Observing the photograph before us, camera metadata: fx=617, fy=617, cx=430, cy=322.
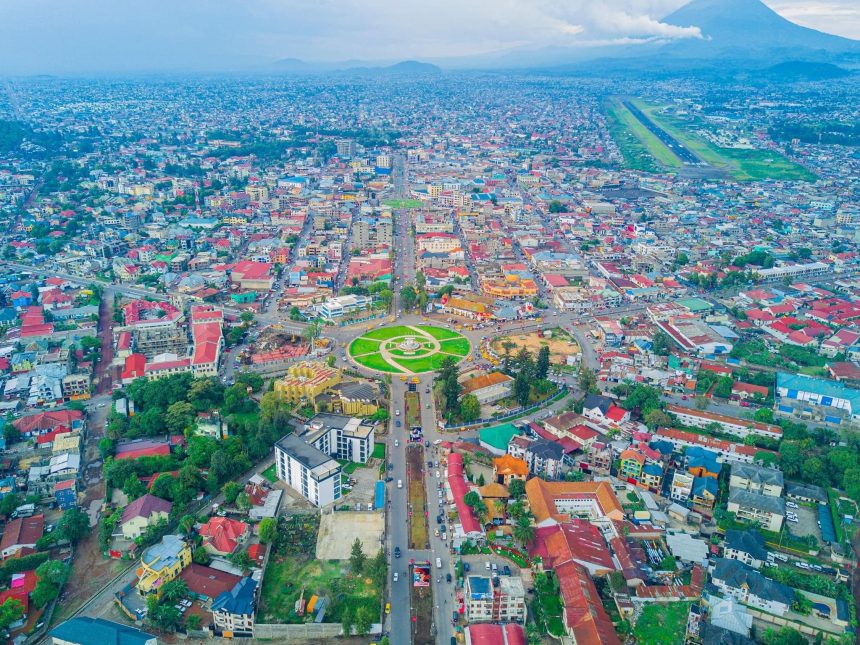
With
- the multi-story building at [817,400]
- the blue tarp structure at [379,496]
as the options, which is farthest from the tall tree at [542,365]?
the multi-story building at [817,400]

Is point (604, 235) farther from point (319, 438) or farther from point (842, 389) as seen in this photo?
point (319, 438)

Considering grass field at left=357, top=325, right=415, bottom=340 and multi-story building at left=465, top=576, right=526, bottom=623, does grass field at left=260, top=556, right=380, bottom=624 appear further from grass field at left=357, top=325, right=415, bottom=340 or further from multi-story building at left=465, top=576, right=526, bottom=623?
grass field at left=357, top=325, right=415, bottom=340

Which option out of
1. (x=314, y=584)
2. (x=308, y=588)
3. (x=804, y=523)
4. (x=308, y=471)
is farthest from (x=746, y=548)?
(x=308, y=471)

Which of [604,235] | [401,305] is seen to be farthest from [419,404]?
[604,235]

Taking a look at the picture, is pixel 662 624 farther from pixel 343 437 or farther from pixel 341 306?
pixel 341 306

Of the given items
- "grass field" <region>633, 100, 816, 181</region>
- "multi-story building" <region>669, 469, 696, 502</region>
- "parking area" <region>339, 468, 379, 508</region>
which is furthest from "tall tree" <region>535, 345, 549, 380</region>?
"grass field" <region>633, 100, 816, 181</region>

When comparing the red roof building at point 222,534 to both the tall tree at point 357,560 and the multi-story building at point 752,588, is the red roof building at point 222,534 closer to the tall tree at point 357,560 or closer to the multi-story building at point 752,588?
the tall tree at point 357,560
